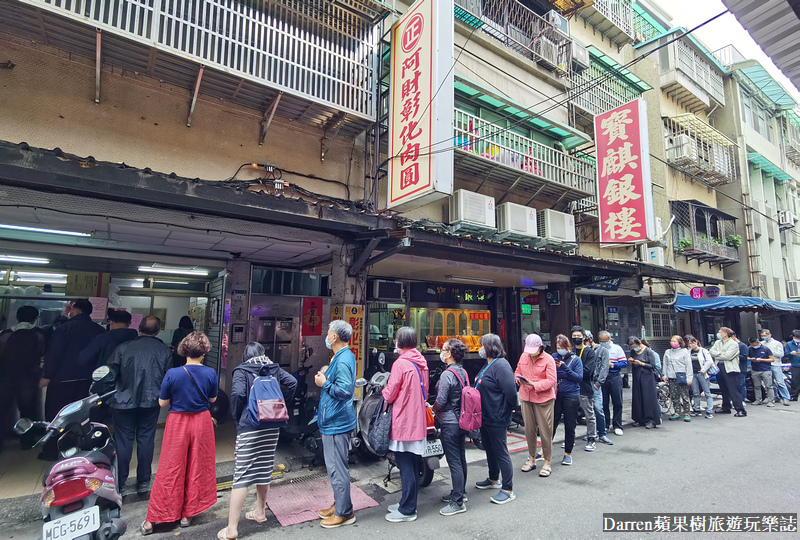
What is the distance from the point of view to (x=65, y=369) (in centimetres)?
575

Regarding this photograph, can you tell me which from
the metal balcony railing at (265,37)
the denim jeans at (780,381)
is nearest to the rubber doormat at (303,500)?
the metal balcony railing at (265,37)

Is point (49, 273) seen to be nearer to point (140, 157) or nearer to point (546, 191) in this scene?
point (140, 157)

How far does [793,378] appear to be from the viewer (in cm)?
1199

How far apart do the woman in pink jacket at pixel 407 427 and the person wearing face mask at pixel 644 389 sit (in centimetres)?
638

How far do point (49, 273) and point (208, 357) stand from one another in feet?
11.1

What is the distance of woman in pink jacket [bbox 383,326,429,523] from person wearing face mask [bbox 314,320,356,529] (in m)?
0.45

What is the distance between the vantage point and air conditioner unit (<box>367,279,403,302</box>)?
11.1 meters

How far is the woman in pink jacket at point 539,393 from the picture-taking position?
562cm

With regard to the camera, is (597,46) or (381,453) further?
(597,46)

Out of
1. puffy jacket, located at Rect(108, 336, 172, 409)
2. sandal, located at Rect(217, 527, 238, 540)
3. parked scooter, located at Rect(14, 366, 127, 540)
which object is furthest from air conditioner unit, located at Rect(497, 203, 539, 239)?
parked scooter, located at Rect(14, 366, 127, 540)

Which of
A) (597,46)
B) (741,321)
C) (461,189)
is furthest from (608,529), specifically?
(741,321)

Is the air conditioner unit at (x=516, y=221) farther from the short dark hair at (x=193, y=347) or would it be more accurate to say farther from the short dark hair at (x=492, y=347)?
the short dark hair at (x=193, y=347)

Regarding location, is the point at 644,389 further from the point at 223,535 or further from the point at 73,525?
the point at 73,525

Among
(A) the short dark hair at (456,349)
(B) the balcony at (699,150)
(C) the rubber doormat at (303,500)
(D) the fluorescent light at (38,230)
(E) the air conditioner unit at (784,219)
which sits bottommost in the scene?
(C) the rubber doormat at (303,500)
